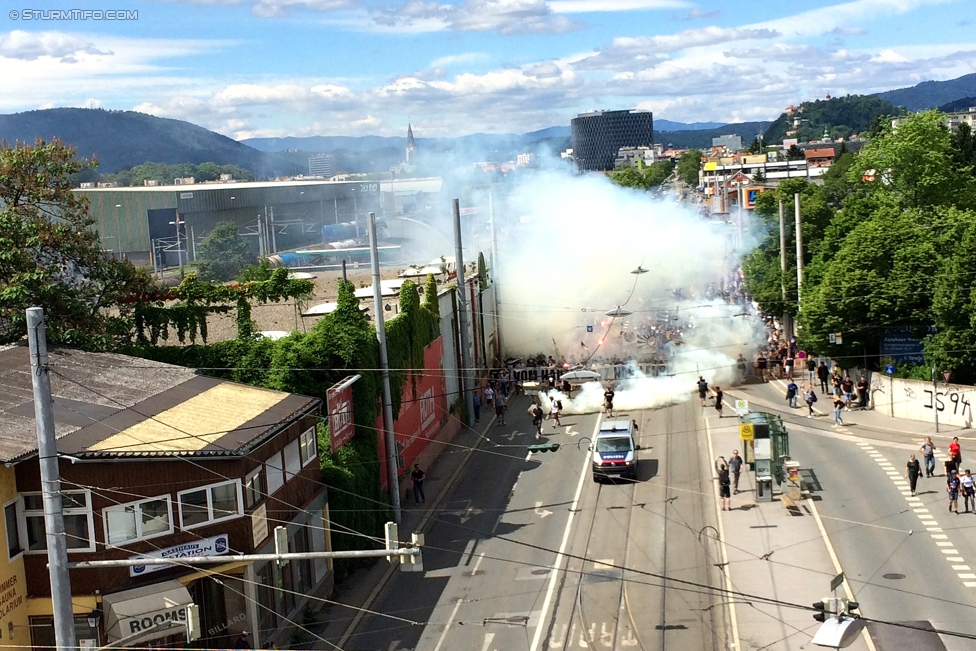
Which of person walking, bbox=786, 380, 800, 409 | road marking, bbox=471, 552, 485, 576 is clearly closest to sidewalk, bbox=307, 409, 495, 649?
road marking, bbox=471, 552, 485, 576

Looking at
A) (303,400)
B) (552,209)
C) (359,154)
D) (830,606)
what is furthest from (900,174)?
(359,154)

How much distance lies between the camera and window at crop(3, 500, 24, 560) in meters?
22.1

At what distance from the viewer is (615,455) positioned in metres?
37.1

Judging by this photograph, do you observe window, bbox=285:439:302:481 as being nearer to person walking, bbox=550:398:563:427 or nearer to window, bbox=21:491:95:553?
window, bbox=21:491:95:553

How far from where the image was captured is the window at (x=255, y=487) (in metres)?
24.8

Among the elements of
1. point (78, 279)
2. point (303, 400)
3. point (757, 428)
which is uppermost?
point (78, 279)

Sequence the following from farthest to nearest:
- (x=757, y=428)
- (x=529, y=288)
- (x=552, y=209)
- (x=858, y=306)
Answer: (x=552, y=209) → (x=529, y=288) → (x=858, y=306) → (x=757, y=428)

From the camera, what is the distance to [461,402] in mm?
49812

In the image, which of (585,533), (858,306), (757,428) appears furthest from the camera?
(858,306)

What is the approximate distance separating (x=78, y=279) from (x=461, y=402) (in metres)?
19.0

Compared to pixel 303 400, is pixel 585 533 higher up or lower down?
lower down

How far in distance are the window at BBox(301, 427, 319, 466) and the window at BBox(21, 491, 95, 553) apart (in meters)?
7.03

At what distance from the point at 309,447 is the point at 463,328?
20.3 metres

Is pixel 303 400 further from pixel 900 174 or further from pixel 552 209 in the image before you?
pixel 900 174
